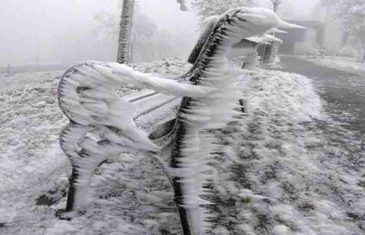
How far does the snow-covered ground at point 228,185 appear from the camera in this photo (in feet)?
8.57

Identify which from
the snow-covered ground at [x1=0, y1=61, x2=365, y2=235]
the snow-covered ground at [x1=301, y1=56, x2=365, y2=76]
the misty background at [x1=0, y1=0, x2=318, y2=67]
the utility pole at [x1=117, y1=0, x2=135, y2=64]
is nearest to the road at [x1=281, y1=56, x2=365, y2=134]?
the snow-covered ground at [x1=0, y1=61, x2=365, y2=235]

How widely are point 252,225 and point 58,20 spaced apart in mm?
82397

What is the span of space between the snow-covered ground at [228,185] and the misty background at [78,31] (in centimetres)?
2828

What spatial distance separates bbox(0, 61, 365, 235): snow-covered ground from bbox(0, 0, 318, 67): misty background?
28.3 meters

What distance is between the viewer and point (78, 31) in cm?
6975

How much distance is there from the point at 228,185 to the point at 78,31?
234 feet

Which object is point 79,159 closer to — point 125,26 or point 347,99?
point 125,26

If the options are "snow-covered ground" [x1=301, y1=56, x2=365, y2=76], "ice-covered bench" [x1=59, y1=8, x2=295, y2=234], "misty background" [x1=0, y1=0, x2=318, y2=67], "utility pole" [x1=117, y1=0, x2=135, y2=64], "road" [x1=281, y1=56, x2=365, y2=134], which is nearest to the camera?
"ice-covered bench" [x1=59, y1=8, x2=295, y2=234]

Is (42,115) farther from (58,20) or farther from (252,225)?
(58,20)

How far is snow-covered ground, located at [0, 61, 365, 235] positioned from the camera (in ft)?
8.57

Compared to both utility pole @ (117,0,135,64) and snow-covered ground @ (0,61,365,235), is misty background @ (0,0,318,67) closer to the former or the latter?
utility pole @ (117,0,135,64)

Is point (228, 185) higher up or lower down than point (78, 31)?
higher up

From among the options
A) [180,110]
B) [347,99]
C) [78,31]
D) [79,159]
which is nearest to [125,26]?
[347,99]

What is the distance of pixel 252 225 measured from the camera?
8.72 feet
